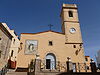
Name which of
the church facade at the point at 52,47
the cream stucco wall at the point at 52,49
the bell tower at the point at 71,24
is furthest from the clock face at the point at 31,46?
the bell tower at the point at 71,24

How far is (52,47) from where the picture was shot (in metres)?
19.2

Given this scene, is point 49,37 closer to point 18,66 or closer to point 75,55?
point 75,55

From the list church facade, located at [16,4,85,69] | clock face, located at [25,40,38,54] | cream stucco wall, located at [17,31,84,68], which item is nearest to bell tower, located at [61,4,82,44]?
church facade, located at [16,4,85,69]

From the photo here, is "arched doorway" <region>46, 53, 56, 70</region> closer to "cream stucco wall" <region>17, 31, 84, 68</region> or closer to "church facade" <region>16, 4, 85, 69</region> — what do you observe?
"church facade" <region>16, 4, 85, 69</region>

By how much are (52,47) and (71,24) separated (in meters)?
6.29

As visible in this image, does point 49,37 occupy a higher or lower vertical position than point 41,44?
higher

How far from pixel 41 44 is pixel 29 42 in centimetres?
212

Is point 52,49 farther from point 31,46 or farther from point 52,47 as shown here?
point 31,46

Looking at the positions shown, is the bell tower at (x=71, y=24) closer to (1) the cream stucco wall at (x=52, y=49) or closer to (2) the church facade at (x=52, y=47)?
(2) the church facade at (x=52, y=47)

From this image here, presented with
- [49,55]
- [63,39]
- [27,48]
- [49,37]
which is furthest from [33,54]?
[63,39]

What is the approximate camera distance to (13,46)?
25.2 m

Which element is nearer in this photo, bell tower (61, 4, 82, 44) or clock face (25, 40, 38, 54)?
clock face (25, 40, 38, 54)

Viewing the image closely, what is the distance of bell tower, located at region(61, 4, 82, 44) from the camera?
2039cm

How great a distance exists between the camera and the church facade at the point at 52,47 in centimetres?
1814
